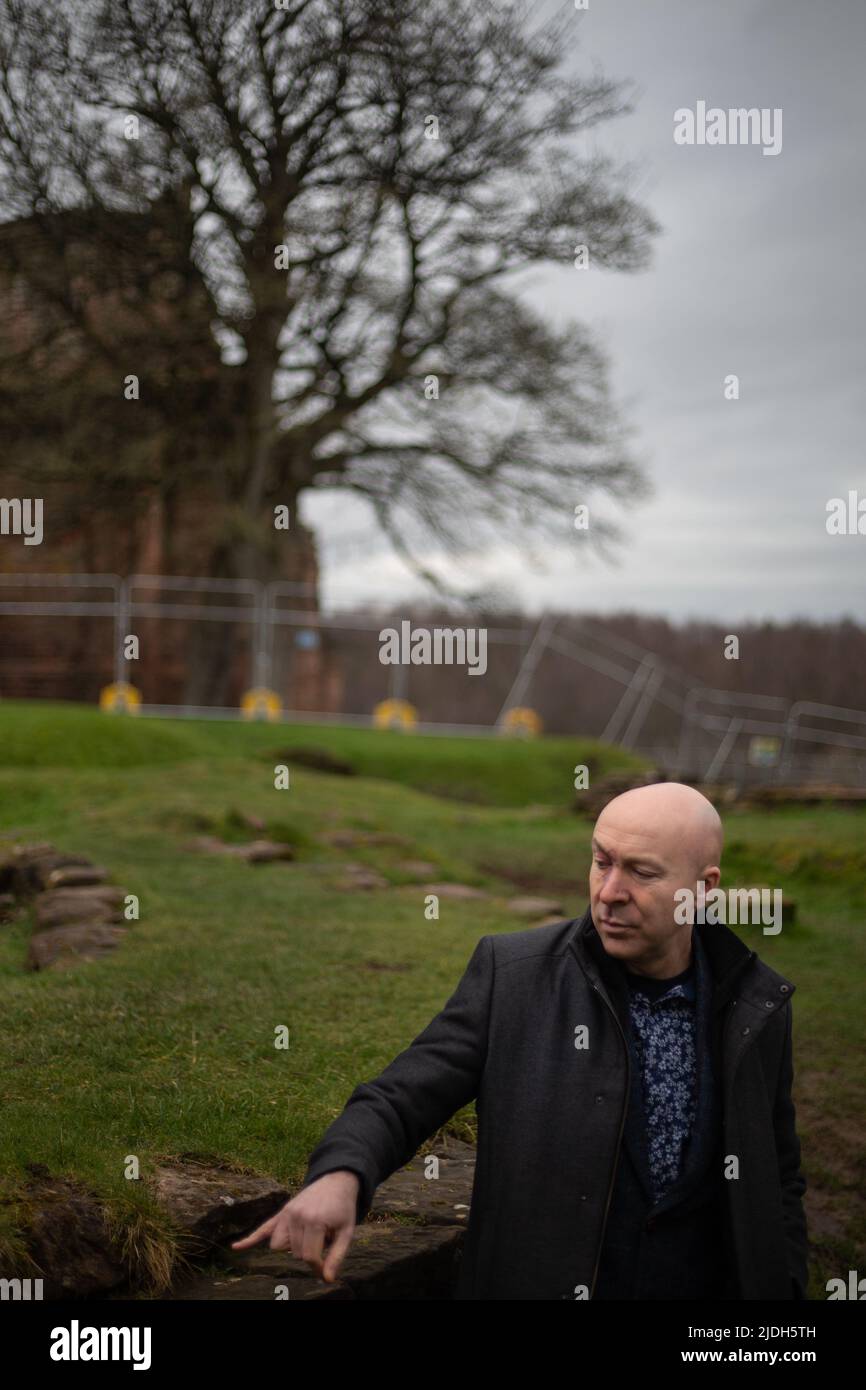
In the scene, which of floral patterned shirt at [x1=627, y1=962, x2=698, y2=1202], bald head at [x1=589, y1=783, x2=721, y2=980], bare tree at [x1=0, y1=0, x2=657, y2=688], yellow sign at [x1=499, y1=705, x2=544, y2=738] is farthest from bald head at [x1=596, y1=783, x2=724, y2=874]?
yellow sign at [x1=499, y1=705, x2=544, y2=738]

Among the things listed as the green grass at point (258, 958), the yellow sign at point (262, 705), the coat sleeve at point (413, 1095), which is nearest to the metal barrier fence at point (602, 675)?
the yellow sign at point (262, 705)

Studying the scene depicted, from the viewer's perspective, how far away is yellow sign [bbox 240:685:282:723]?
20.6 meters

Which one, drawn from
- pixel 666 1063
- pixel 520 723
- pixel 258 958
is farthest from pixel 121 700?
pixel 666 1063

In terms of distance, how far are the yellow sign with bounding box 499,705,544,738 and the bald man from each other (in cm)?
1928

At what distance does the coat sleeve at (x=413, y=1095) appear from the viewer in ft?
9.21

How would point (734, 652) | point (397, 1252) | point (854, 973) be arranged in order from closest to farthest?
point (397, 1252), point (854, 973), point (734, 652)

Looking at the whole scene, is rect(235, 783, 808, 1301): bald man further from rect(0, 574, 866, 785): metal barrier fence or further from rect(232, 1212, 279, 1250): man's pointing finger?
rect(0, 574, 866, 785): metal barrier fence

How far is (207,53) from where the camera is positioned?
14.3 metres

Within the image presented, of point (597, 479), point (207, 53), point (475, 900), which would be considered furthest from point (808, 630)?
point (475, 900)

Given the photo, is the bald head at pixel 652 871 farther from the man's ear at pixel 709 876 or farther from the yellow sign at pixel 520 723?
the yellow sign at pixel 520 723

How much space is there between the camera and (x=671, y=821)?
3270 millimetres

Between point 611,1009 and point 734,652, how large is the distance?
20.5 ft

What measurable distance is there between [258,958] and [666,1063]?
4.02 m
